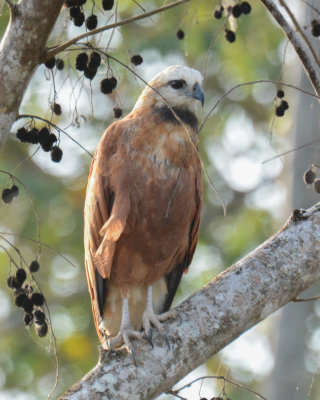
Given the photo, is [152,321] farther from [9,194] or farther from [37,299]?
[9,194]

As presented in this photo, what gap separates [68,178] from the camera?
9.40 metres

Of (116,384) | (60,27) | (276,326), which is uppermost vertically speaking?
(276,326)

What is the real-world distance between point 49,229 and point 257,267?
17.4ft

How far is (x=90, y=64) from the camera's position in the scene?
3.51 m

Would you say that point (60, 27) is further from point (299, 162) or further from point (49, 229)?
point (299, 162)

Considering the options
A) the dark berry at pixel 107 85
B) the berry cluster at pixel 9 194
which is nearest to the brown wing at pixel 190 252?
the dark berry at pixel 107 85

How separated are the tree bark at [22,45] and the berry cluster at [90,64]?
0.23 m

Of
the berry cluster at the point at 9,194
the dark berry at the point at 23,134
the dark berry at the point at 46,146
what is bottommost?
the dark berry at the point at 46,146

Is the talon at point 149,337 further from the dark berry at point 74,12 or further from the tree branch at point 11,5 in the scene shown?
the tree branch at point 11,5

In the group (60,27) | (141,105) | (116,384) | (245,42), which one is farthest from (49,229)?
(116,384)

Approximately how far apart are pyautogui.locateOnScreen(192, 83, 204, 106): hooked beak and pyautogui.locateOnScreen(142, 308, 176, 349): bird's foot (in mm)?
1323

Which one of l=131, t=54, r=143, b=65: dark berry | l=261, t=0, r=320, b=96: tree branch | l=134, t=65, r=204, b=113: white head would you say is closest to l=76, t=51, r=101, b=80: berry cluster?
l=131, t=54, r=143, b=65: dark berry

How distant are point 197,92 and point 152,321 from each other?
4.91 ft

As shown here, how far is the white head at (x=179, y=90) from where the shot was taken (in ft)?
16.8
